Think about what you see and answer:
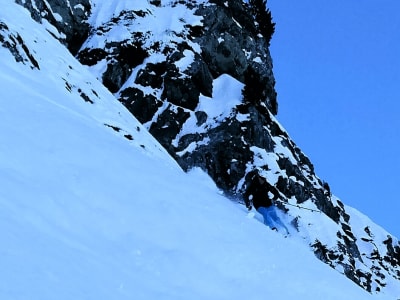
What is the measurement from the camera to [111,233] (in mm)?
7230

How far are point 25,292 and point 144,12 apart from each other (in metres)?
51.9

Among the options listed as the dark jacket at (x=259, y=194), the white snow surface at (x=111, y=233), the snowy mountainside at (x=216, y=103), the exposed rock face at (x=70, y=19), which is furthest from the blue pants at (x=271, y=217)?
the exposed rock face at (x=70, y=19)

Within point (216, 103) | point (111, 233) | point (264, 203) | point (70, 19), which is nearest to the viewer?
point (111, 233)

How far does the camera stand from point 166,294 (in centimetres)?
600

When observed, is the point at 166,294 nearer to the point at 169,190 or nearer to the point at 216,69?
the point at 169,190

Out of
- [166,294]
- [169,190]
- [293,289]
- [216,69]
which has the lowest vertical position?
[166,294]

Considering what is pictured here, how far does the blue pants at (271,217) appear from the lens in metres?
16.0

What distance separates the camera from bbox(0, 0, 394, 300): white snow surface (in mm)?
5477

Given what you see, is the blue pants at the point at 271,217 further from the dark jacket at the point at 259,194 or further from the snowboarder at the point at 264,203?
the dark jacket at the point at 259,194

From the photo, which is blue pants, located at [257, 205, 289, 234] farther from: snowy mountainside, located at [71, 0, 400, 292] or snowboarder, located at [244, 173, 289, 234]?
snowy mountainside, located at [71, 0, 400, 292]

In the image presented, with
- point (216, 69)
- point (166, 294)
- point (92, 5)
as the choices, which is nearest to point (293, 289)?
point (166, 294)

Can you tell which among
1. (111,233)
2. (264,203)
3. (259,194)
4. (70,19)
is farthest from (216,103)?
(111,233)

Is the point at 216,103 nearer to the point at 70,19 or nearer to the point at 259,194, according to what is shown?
the point at 70,19

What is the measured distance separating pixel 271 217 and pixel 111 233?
31.4 ft
